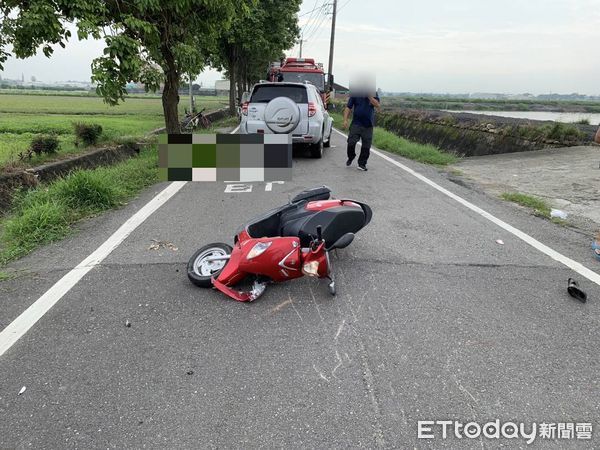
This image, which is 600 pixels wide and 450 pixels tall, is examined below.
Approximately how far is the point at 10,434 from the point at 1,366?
66cm

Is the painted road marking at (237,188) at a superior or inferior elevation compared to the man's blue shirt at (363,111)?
inferior

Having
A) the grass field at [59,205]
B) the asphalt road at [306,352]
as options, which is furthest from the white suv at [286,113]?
the asphalt road at [306,352]

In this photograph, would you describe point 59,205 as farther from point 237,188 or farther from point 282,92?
point 282,92

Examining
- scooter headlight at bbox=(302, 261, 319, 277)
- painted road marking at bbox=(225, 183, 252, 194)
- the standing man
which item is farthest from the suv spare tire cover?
scooter headlight at bbox=(302, 261, 319, 277)

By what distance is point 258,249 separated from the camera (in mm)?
3314

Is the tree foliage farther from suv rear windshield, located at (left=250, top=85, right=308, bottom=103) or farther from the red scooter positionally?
the red scooter

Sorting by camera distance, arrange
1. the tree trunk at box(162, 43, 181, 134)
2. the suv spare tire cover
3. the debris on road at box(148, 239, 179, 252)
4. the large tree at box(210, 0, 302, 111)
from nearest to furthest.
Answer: the debris on road at box(148, 239, 179, 252) → the suv spare tire cover → the tree trunk at box(162, 43, 181, 134) → the large tree at box(210, 0, 302, 111)

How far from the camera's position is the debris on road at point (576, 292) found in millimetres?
3416

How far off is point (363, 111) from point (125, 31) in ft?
15.0

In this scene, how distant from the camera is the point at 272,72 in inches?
790

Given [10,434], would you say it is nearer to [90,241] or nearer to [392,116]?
[90,241]

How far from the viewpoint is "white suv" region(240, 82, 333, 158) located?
9.13 meters

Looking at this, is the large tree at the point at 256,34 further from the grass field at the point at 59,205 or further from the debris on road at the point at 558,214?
the debris on road at the point at 558,214

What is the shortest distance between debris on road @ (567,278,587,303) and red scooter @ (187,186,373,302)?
180 cm
